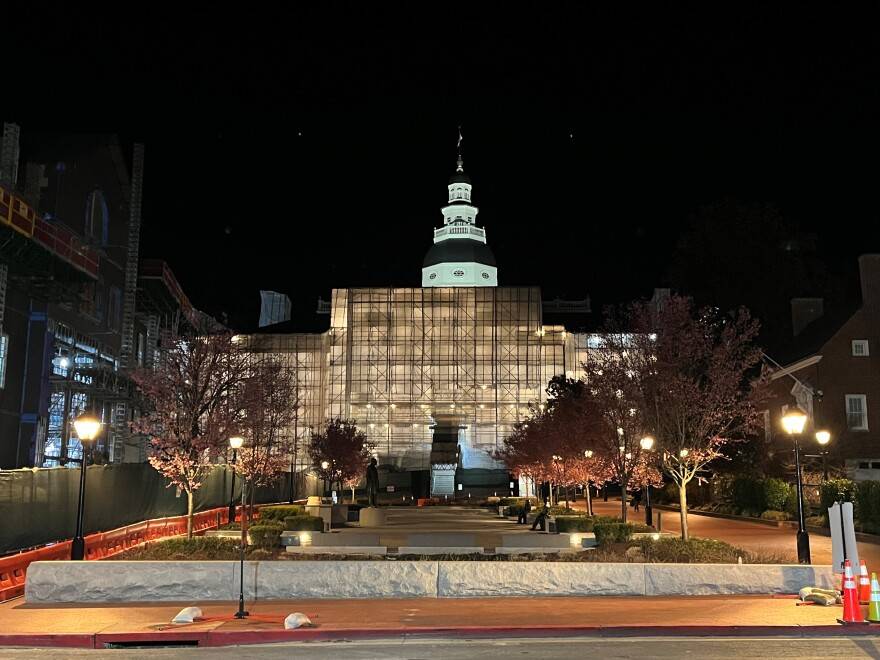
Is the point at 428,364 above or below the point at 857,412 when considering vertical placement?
above

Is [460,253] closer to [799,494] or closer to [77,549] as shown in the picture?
[799,494]

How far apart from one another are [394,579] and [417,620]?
259cm

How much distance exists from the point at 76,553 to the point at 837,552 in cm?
1372

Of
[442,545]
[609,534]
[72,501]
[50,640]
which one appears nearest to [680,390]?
[609,534]

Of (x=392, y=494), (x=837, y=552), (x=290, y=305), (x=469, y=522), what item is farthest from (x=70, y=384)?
(x=290, y=305)

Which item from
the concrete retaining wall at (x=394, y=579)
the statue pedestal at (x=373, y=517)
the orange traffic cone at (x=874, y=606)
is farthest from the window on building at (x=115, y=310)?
the orange traffic cone at (x=874, y=606)

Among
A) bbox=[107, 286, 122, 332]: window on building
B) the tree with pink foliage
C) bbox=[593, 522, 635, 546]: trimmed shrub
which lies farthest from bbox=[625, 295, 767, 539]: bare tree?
bbox=[107, 286, 122, 332]: window on building

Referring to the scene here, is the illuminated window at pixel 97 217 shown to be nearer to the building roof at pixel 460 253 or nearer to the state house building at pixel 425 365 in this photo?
the state house building at pixel 425 365

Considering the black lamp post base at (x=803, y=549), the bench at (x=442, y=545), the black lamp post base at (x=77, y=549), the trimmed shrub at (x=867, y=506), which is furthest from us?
the trimmed shrub at (x=867, y=506)

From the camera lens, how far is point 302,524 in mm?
26875

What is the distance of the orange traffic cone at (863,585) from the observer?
1396 cm

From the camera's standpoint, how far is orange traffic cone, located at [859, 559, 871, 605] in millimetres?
13961

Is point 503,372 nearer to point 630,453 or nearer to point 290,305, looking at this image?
point 290,305

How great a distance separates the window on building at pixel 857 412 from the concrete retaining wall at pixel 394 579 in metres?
29.1
